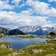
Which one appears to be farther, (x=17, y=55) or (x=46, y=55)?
(x=17, y=55)

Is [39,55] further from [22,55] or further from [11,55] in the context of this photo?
[11,55]

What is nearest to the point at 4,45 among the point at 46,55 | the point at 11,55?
the point at 11,55

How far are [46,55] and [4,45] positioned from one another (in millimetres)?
96295

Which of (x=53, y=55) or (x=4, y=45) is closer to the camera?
(x=53, y=55)

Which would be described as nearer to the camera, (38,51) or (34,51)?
(38,51)

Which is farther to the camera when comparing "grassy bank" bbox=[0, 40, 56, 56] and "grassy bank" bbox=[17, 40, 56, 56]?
"grassy bank" bbox=[0, 40, 56, 56]

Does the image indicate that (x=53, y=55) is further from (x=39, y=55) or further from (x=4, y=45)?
(x=4, y=45)

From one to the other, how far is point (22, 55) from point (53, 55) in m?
18.8

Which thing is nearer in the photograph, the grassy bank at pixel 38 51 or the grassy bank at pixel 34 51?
the grassy bank at pixel 38 51

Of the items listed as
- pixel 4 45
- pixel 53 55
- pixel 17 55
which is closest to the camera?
pixel 53 55

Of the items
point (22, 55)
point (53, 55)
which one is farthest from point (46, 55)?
point (22, 55)

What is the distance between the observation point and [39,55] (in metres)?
111

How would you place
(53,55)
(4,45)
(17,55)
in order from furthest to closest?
(4,45), (17,55), (53,55)

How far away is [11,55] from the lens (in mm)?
118312
